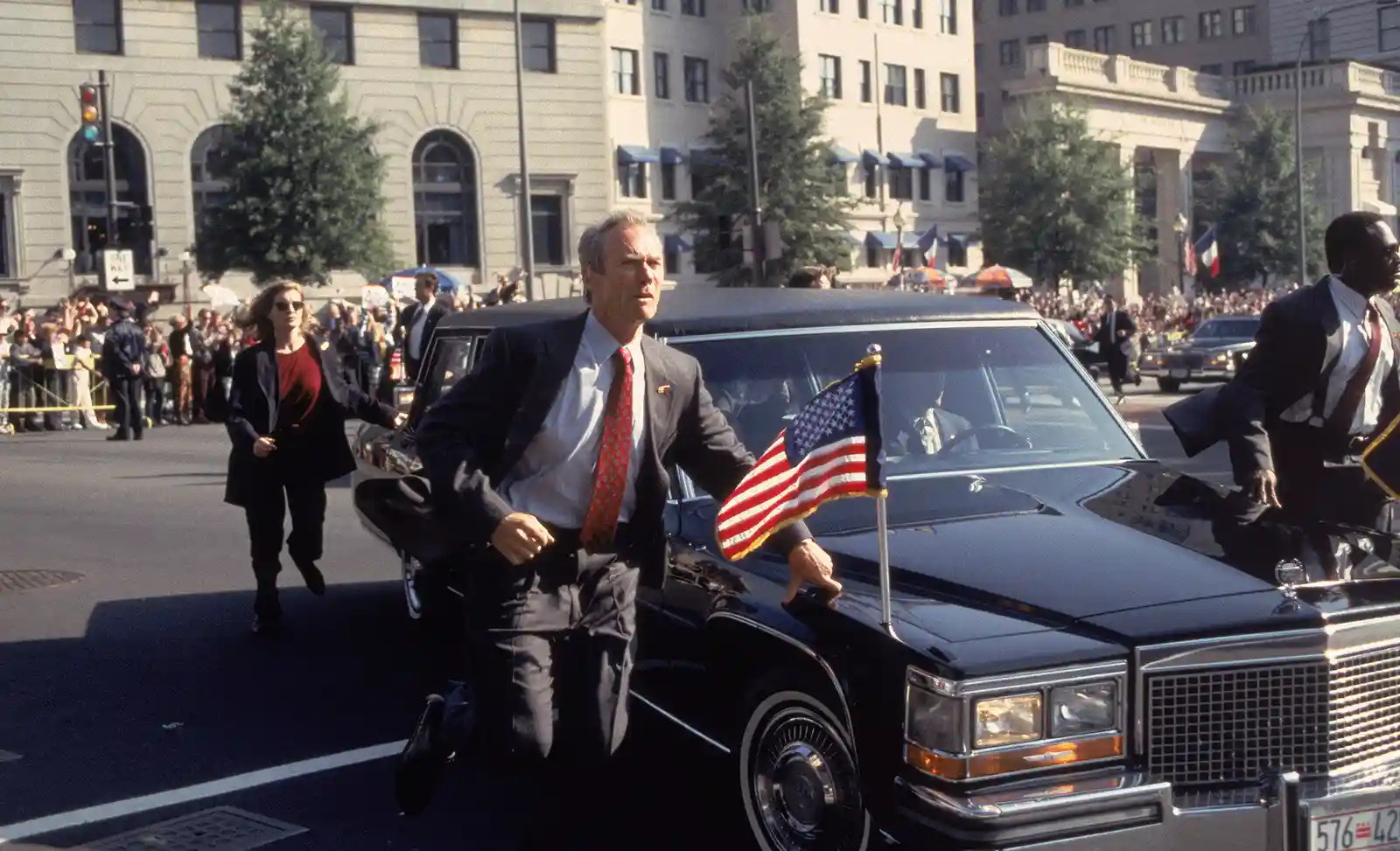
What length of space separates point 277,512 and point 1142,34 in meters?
90.1

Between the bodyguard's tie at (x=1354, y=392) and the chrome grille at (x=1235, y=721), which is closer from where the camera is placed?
the chrome grille at (x=1235, y=721)

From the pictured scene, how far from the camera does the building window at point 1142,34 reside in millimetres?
92250

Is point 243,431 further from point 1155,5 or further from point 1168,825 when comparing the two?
point 1155,5

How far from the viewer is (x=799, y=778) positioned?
456 centimetres

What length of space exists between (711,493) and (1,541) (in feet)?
30.7

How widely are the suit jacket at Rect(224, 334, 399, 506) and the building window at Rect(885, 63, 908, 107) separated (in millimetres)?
62781

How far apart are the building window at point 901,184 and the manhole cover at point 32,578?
60.8m

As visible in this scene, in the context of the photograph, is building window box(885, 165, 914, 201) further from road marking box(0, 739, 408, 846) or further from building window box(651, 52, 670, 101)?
road marking box(0, 739, 408, 846)

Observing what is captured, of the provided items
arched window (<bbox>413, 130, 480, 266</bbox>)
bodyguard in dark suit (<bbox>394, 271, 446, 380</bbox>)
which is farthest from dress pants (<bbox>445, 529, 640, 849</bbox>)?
arched window (<bbox>413, 130, 480, 266</bbox>)

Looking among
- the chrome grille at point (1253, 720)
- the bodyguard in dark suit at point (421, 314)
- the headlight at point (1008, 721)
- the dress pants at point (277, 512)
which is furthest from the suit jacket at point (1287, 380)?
the bodyguard in dark suit at point (421, 314)

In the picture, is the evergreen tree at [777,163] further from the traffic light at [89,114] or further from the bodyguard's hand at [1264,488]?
the bodyguard's hand at [1264,488]

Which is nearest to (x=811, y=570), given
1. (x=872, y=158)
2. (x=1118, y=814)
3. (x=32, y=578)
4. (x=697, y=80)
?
(x=1118, y=814)

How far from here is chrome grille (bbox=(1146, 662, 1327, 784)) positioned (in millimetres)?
4102

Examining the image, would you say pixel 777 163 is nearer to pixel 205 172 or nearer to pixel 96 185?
pixel 205 172
